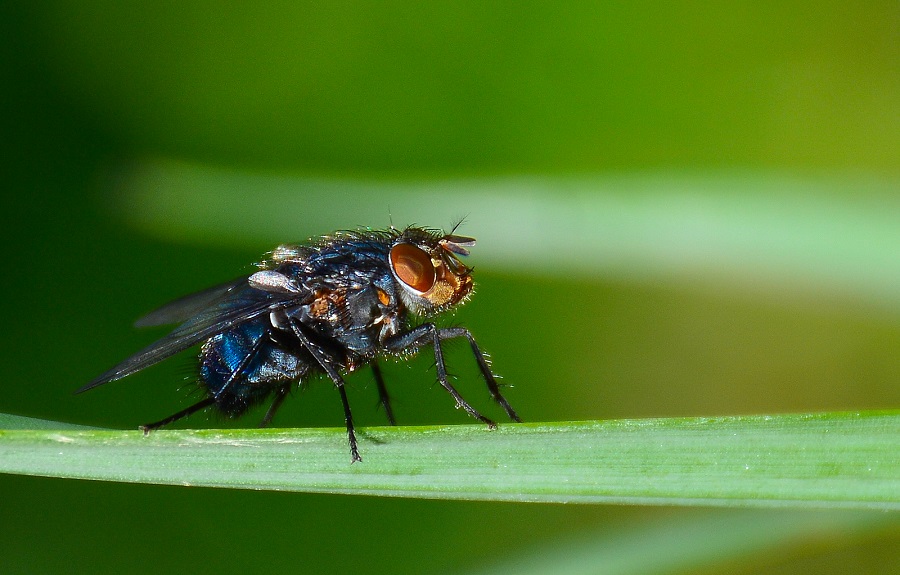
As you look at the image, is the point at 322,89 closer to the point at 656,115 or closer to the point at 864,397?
the point at 656,115

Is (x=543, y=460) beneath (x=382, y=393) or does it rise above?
above

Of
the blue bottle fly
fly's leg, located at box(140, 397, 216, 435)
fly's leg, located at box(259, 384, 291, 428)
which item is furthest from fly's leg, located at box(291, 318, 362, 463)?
fly's leg, located at box(140, 397, 216, 435)

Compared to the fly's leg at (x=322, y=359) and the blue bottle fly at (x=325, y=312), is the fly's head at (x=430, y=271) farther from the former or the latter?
the fly's leg at (x=322, y=359)

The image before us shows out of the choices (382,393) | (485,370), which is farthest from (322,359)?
(485,370)

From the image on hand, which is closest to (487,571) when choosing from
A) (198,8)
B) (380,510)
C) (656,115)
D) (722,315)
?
(380,510)

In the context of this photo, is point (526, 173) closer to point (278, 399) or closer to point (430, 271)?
point (430, 271)

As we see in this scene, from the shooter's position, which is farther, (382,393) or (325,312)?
(325,312)

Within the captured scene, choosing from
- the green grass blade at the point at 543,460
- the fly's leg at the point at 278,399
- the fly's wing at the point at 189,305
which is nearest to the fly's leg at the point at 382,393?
the fly's leg at the point at 278,399

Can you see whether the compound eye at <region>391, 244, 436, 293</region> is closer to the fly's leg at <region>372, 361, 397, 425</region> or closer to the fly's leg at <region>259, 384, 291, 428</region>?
the fly's leg at <region>372, 361, 397, 425</region>

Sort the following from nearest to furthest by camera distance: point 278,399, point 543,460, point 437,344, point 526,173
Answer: point 543,460, point 437,344, point 278,399, point 526,173
